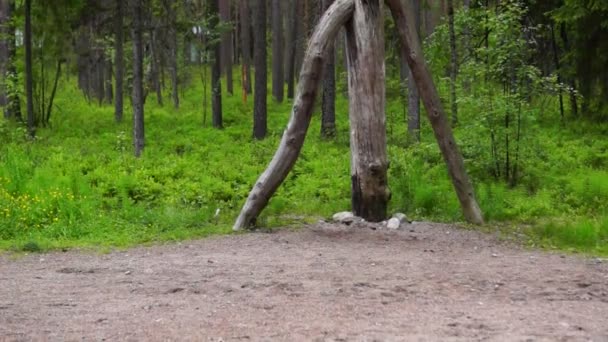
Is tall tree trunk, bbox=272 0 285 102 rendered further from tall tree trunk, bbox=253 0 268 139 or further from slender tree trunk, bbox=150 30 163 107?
tall tree trunk, bbox=253 0 268 139

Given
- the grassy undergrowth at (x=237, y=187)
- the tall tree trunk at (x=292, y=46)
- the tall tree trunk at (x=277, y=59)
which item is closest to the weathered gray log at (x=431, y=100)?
the grassy undergrowth at (x=237, y=187)

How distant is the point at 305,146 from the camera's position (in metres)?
19.0

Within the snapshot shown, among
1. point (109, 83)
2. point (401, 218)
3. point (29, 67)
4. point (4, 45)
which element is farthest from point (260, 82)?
point (109, 83)

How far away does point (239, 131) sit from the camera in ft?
76.3

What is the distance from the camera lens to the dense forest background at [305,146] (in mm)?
11156

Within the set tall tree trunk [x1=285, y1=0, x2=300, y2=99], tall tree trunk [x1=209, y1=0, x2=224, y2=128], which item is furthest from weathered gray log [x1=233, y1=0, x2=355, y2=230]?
tall tree trunk [x1=285, y1=0, x2=300, y2=99]

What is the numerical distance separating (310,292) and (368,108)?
4.62m

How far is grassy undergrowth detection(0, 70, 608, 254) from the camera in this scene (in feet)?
34.4

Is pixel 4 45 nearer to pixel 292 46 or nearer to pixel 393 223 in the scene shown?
pixel 292 46

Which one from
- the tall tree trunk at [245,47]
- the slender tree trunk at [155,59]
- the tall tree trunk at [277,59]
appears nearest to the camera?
the slender tree trunk at [155,59]

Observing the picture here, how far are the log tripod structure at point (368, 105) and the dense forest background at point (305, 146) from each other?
0.89 m

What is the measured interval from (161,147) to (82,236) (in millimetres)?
10065

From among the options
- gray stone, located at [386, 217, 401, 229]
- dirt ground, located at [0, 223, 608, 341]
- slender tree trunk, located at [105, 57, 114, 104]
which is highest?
slender tree trunk, located at [105, 57, 114, 104]

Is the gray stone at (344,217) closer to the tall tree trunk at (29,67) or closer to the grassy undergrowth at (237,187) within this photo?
the grassy undergrowth at (237,187)
